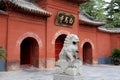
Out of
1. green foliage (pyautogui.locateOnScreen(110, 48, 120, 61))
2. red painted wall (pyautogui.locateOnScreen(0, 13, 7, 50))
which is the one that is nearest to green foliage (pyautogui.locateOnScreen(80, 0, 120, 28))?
green foliage (pyautogui.locateOnScreen(110, 48, 120, 61))

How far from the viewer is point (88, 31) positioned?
1814 cm

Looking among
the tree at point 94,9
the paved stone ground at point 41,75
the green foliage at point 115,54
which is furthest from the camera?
the tree at point 94,9

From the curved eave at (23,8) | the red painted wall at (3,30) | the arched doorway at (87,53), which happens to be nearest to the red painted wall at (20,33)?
the red painted wall at (3,30)

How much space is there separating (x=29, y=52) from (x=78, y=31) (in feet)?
14.4

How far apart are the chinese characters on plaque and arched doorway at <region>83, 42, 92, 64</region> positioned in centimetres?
353

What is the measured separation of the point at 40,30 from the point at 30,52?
58.5 inches

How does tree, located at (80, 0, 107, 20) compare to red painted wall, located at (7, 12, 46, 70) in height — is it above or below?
above

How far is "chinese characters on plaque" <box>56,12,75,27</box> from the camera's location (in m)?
14.6

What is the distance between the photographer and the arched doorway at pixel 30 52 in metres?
13.6

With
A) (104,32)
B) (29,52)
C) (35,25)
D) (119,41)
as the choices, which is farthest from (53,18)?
(119,41)

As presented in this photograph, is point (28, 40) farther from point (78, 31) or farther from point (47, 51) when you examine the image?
point (78, 31)

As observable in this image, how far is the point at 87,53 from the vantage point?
1872cm

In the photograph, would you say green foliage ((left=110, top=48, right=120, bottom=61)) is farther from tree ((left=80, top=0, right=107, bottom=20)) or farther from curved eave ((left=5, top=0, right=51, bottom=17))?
curved eave ((left=5, top=0, right=51, bottom=17))

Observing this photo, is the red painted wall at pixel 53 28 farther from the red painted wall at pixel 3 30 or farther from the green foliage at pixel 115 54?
the green foliage at pixel 115 54
